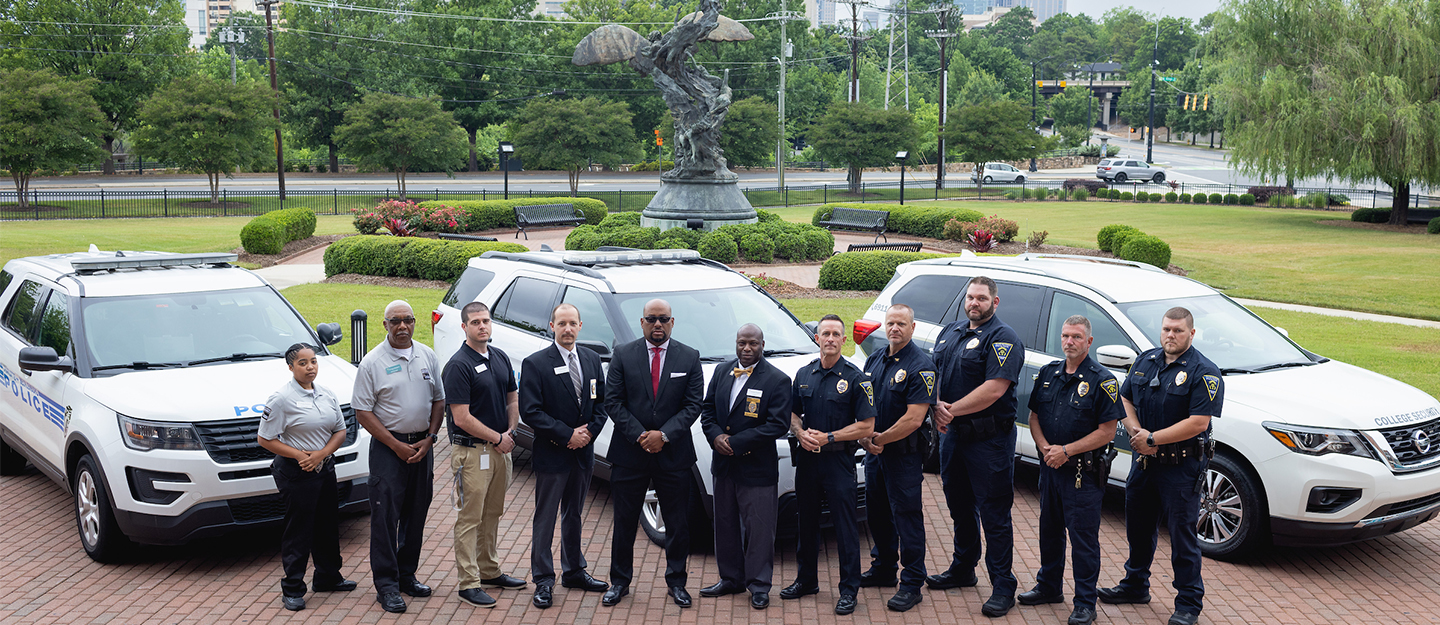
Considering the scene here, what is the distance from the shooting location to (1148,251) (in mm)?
21609

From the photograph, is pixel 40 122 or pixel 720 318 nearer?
pixel 720 318

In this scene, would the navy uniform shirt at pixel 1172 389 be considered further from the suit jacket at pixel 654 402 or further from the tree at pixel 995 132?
the tree at pixel 995 132

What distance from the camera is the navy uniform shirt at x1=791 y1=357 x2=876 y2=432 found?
5719mm

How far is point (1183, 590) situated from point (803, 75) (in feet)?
234

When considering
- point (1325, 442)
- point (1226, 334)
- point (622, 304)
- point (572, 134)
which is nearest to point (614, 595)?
point (622, 304)

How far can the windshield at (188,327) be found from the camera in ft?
23.7

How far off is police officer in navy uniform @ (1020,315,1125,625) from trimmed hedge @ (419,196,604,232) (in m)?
24.1

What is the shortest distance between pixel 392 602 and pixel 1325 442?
5.54 meters

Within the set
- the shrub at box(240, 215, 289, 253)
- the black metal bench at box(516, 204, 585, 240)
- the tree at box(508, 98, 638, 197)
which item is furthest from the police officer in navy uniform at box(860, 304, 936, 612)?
the tree at box(508, 98, 638, 197)

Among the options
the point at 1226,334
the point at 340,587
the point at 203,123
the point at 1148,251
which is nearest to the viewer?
the point at 340,587

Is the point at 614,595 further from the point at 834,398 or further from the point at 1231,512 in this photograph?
the point at 1231,512

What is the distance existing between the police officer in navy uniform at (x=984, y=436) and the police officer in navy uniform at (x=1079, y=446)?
0.71 ft

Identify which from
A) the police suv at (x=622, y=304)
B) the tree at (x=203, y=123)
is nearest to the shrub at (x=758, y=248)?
the police suv at (x=622, y=304)

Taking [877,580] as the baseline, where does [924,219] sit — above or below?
above
